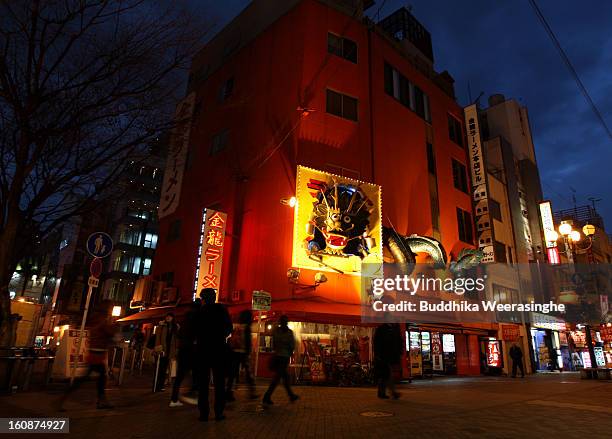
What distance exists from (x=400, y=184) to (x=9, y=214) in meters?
16.7

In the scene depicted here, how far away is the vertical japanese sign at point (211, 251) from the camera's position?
57.2 feet

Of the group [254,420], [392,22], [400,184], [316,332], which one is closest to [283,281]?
[316,332]

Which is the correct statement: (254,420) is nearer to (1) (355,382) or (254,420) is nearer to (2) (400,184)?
(1) (355,382)

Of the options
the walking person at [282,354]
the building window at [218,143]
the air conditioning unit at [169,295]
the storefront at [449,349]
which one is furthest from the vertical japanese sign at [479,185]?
the walking person at [282,354]

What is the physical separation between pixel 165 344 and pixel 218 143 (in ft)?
49.2

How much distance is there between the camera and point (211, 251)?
17.9m

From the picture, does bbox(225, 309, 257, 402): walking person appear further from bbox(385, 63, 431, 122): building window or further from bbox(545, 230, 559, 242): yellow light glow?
bbox(545, 230, 559, 242): yellow light glow

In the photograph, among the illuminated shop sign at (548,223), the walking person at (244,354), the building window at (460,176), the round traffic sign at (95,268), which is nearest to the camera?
the walking person at (244,354)

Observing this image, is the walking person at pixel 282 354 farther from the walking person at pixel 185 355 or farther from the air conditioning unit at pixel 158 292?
the air conditioning unit at pixel 158 292

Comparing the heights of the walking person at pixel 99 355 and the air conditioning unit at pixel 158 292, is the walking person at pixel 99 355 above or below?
below

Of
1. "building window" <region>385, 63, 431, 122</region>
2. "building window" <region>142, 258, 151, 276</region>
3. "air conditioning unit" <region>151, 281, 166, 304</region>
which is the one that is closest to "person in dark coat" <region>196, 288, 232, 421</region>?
"air conditioning unit" <region>151, 281, 166, 304</region>

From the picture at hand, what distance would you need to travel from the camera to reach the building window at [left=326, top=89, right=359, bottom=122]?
64.3 ft

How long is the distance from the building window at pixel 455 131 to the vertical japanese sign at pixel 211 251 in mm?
17160

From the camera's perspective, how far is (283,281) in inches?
653
